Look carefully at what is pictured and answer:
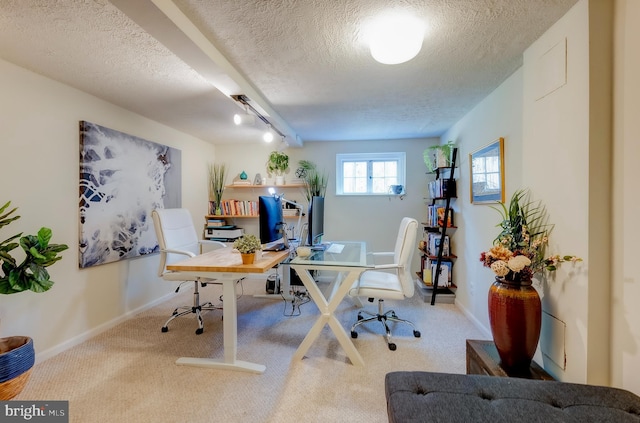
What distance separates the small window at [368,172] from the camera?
4168mm

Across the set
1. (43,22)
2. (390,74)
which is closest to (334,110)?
(390,74)

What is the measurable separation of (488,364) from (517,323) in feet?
0.98

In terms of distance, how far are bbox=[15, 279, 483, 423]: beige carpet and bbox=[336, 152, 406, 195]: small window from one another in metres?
2.00

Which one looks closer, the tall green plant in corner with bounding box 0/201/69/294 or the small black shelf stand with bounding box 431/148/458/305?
the tall green plant in corner with bounding box 0/201/69/294

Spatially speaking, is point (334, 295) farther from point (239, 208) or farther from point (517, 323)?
point (239, 208)

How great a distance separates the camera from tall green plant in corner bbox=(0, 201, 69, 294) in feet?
5.24

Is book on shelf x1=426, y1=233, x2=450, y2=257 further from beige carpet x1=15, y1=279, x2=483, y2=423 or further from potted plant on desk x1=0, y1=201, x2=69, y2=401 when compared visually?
potted plant on desk x1=0, y1=201, x2=69, y2=401

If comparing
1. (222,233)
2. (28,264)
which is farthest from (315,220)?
(28,264)

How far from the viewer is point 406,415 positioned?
94 centimetres

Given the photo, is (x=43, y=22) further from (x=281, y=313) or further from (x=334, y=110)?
(x=281, y=313)

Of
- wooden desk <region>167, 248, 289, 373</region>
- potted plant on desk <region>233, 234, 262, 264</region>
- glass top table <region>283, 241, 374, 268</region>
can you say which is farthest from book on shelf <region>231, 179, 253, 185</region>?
potted plant on desk <region>233, 234, 262, 264</region>

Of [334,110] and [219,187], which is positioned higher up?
[334,110]

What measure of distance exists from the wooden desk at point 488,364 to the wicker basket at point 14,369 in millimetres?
2625

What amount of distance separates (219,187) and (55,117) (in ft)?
7.49
